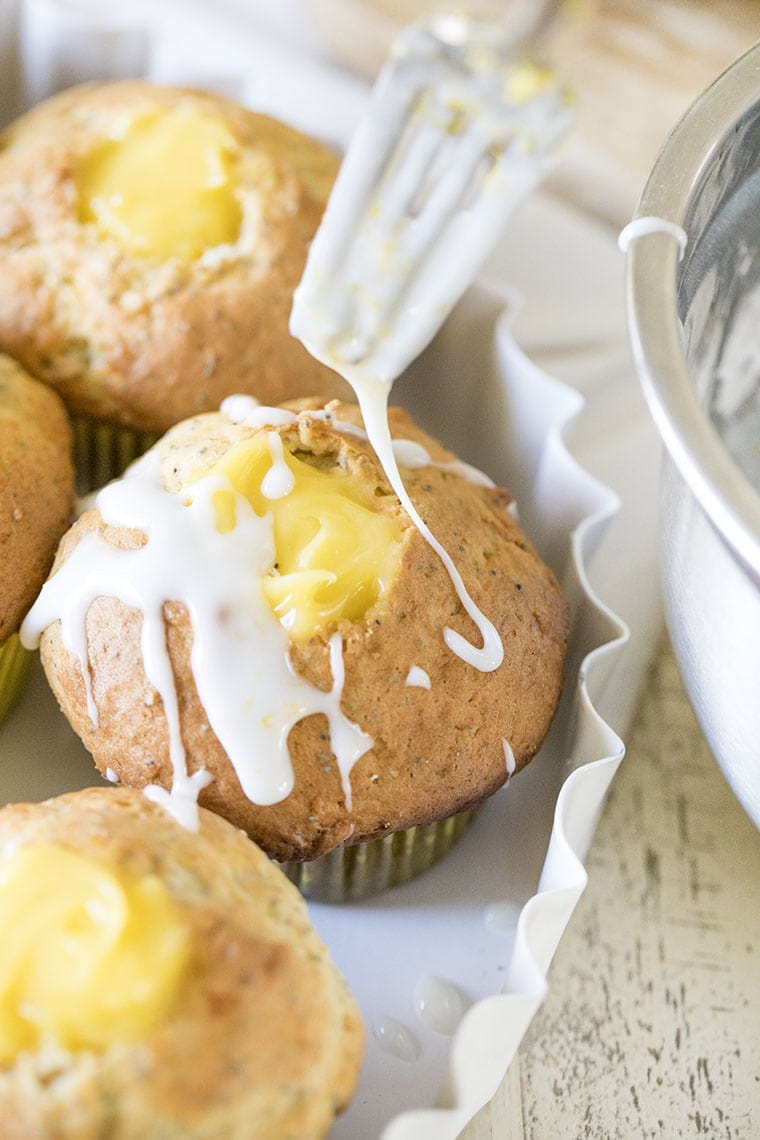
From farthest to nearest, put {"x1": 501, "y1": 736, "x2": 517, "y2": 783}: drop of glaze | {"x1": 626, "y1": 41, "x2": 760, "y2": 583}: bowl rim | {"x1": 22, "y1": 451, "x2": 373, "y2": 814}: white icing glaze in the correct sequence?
{"x1": 501, "y1": 736, "x2": 517, "y2": 783}: drop of glaze → {"x1": 22, "y1": 451, "x2": 373, "y2": 814}: white icing glaze → {"x1": 626, "y1": 41, "x2": 760, "y2": 583}: bowl rim

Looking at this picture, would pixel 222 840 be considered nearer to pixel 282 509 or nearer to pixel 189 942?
pixel 189 942

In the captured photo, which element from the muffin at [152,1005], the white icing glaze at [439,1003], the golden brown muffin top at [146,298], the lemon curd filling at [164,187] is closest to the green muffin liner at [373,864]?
the white icing glaze at [439,1003]

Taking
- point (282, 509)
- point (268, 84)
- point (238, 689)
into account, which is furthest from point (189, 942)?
point (268, 84)

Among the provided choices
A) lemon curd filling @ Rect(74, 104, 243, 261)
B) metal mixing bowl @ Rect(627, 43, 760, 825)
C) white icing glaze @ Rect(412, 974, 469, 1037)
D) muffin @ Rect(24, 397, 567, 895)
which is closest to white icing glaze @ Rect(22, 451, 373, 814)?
muffin @ Rect(24, 397, 567, 895)

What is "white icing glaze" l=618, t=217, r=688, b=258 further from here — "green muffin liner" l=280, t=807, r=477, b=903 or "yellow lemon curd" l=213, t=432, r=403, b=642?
"green muffin liner" l=280, t=807, r=477, b=903

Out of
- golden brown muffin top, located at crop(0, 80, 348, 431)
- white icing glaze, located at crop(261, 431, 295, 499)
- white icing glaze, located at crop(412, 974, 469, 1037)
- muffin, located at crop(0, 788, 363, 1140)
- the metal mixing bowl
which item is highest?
the metal mixing bowl

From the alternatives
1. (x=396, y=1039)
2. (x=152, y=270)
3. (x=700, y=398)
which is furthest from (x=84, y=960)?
(x=152, y=270)

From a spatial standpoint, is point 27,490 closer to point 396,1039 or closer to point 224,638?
point 224,638
